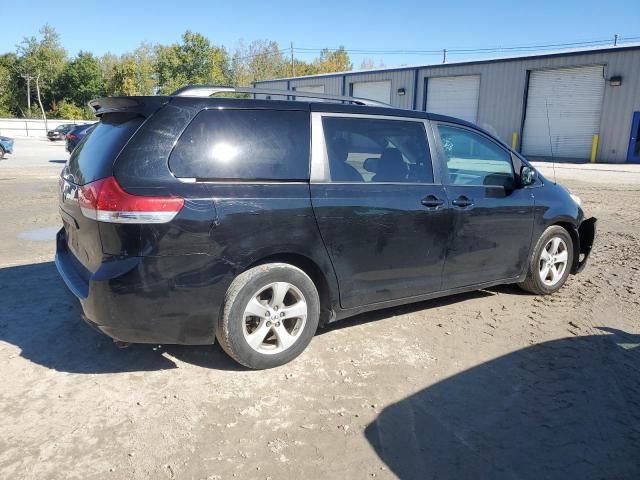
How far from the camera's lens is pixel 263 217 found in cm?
337

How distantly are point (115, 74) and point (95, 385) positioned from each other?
61641 mm

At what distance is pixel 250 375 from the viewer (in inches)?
139

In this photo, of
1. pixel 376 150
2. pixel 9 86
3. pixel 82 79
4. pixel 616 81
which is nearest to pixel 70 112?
pixel 82 79

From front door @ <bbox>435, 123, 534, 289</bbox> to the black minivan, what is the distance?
17 mm

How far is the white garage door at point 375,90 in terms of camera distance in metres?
38.1

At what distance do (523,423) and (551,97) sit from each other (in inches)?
1181

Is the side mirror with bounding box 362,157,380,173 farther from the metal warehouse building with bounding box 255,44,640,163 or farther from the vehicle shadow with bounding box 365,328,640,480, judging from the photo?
the metal warehouse building with bounding box 255,44,640,163

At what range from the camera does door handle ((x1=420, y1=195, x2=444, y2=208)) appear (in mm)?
4141

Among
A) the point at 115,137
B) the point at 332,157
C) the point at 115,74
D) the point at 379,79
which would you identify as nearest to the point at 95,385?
the point at 115,137

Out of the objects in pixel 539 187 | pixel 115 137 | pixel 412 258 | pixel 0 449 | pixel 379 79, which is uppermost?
pixel 379 79

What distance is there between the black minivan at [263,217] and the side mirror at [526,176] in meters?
0.32

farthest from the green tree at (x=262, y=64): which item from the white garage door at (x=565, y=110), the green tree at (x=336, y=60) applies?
the white garage door at (x=565, y=110)

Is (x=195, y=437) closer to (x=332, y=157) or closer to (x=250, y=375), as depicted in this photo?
(x=250, y=375)

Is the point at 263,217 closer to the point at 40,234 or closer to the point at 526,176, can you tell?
the point at 526,176
